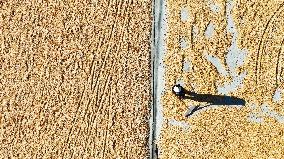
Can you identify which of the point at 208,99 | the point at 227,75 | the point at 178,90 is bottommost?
the point at 208,99

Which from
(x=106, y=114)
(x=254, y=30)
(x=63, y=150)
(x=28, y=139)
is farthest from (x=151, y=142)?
(x=254, y=30)

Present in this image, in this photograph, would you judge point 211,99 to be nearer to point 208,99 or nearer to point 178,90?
point 208,99

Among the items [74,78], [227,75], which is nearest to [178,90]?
[227,75]

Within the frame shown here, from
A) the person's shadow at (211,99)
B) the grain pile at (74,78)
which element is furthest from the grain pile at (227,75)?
the grain pile at (74,78)

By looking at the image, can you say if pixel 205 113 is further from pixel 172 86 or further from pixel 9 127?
pixel 9 127

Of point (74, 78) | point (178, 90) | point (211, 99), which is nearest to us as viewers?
point (178, 90)

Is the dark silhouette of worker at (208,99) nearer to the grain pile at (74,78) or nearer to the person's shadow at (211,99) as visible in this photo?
the person's shadow at (211,99)

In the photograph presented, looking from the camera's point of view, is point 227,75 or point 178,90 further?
point 227,75

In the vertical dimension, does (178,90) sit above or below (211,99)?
above

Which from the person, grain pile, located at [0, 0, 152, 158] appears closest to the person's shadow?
the person
